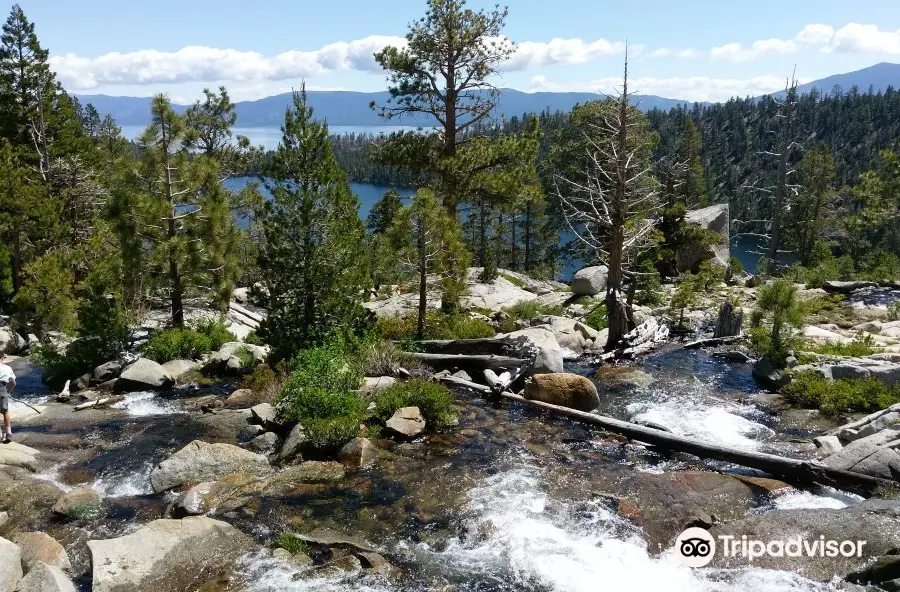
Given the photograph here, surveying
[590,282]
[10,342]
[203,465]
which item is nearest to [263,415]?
[203,465]

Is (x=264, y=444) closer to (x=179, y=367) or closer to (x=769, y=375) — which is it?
(x=179, y=367)

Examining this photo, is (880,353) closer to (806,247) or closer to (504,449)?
(504,449)

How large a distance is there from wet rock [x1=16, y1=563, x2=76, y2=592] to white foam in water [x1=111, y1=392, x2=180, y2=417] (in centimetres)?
914

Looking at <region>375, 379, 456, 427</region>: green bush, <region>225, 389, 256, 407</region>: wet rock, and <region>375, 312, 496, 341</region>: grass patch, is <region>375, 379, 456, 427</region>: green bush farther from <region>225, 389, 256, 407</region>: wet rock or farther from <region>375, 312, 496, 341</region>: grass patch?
<region>375, 312, 496, 341</region>: grass patch

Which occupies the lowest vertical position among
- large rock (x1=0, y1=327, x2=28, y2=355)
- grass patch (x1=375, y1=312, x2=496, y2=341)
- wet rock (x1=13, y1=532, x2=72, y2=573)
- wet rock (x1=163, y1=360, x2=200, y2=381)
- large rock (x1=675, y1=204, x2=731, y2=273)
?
large rock (x1=0, y1=327, x2=28, y2=355)

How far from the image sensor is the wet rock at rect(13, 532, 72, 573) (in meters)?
8.87

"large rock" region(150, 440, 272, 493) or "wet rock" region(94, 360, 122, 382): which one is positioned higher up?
"large rock" region(150, 440, 272, 493)

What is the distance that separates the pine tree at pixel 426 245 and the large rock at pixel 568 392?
6.21 m

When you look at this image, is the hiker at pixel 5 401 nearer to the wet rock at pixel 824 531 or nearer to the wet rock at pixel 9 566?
the wet rock at pixel 9 566

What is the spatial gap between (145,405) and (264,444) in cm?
601

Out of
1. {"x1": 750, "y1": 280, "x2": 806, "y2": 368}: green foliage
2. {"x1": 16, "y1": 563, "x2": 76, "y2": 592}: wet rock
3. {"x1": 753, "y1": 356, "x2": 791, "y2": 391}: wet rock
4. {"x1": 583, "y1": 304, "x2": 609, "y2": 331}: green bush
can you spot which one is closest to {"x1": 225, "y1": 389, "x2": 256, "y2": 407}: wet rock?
{"x1": 16, "y1": 563, "x2": 76, "y2": 592}: wet rock

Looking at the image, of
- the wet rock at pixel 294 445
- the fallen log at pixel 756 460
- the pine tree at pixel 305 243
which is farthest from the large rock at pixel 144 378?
Result: the fallen log at pixel 756 460

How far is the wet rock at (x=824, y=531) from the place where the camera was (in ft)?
28.8

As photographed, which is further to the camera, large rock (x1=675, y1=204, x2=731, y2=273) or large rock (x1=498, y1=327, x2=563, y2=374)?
large rock (x1=675, y1=204, x2=731, y2=273)
